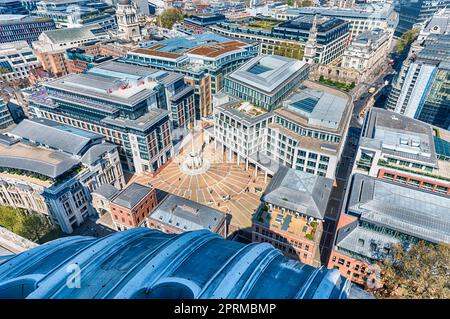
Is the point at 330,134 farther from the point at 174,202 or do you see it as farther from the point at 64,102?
the point at 64,102

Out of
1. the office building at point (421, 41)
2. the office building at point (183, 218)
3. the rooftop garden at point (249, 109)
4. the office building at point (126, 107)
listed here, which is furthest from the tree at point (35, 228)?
the office building at point (421, 41)

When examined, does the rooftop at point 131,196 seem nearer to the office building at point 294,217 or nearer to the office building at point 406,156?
the office building at point 294,217

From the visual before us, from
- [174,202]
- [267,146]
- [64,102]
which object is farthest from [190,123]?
[174,202]

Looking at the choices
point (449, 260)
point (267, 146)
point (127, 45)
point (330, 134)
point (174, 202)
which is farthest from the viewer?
point (127, 45)

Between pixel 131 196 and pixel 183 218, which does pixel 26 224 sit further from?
pixel 183 218

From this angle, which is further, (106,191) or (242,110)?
(242,110)

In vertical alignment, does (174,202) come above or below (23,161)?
below

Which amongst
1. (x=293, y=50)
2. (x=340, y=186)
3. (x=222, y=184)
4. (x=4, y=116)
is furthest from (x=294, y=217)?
(x=293, y=50)
